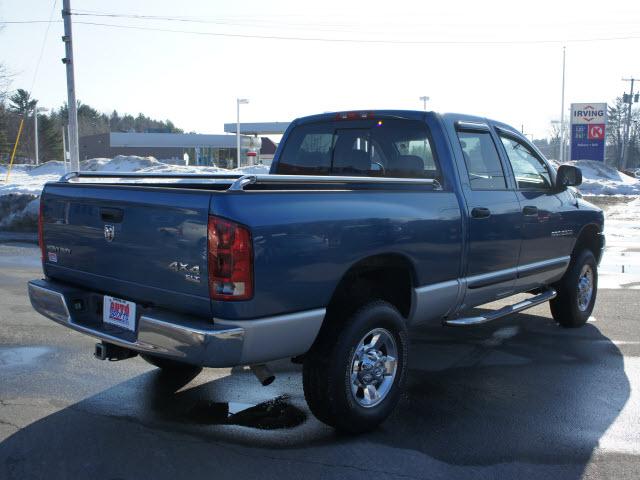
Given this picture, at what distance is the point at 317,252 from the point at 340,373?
2.48 ft

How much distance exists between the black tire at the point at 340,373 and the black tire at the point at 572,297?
10.8ft

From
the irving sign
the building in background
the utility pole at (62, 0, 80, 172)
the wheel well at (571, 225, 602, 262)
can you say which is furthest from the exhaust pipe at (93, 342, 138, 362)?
the building in background

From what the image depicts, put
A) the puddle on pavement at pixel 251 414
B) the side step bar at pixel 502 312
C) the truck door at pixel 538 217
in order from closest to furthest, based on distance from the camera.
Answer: the puddle on pavement at pixel 251 414 < the side step bar at pixel 502 312 < the truck door at pixel 538 217

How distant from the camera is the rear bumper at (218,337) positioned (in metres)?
3.40

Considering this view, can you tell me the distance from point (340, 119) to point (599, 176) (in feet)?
111

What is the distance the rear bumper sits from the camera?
3.40 meters

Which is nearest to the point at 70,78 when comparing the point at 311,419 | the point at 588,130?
the point at 311,419

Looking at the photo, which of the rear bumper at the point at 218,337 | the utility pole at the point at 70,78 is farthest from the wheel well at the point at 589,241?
the utility pole at the point at 70,78

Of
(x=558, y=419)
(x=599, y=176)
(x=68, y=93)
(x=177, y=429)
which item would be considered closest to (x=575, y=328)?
(x=558, y=419)

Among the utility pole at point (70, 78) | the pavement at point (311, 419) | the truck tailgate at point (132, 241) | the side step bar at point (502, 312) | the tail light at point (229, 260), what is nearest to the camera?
the tail light at point (229, 260)

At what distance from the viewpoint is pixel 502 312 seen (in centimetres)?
545

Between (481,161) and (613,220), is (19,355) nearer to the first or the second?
(481,161)

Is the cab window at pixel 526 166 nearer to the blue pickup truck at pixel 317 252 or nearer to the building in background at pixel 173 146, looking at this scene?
the blue pickup truck at pixel 317 252

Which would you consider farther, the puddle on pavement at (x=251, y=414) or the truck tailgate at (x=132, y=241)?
the puddle on pavement at (x=251, y=414)
